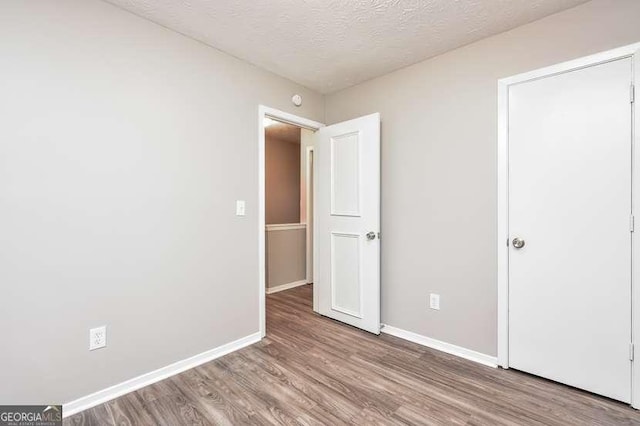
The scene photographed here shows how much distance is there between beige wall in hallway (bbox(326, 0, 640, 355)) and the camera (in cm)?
193

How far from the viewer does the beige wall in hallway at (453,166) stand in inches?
76.1

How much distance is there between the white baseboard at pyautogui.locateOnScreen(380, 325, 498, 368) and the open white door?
0.18m

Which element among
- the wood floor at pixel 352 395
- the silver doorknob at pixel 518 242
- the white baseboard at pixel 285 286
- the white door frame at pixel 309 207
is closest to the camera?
the wood floor at pixel 352 395

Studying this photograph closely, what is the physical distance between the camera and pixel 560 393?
6.03ft

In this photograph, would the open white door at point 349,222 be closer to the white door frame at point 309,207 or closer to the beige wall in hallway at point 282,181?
the white door frame at point 309,207

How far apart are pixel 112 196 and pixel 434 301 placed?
2.49 meters

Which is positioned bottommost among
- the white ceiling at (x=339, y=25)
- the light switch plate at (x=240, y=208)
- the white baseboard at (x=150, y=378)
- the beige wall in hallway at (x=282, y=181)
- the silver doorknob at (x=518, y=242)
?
the white baseboard at (x=150, y=378)

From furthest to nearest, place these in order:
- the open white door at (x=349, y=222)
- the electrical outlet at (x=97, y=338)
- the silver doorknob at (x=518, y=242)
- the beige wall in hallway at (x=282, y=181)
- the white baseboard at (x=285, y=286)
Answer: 1. the beige wall in hallway at (x=282, y=181)
2. the white baseboard at (x=285, y=286)
3. the open white door at (x=349, y=222)
4. the silver doorknob at (x=518, y=242)
5. the electrical outlet at (x=97, y=338)

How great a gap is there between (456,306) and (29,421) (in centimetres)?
275

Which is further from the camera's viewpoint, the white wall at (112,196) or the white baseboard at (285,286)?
the white baseboard at (285,286)

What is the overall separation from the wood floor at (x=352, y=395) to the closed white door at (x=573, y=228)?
22 cm
